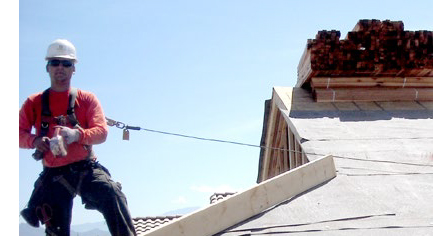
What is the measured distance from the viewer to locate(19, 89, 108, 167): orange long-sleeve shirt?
14.1 ft

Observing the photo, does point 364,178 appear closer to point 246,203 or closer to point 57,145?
point 246,203

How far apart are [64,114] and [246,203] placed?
169 cm

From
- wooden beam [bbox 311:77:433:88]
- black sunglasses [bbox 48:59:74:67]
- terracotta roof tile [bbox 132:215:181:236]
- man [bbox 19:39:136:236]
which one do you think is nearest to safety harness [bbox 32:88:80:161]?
man [bbox 19:39:136:236]

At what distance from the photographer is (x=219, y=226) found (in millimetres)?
4680

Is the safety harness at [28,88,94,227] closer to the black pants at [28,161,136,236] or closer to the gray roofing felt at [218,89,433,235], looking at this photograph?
the black pants at [28,161,136,236]

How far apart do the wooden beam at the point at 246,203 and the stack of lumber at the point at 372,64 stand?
140 inches

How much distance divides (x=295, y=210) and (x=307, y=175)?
2.23 ft

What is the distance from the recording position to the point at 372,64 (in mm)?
9242

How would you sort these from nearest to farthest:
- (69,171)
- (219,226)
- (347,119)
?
1. (69,171)
2. (219,226)
3. (347,119)

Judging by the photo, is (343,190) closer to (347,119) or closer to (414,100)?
(347,119)

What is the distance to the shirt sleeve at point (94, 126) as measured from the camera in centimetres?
422

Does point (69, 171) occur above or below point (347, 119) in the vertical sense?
below

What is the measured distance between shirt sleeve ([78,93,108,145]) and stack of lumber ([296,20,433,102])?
523 centimetres
